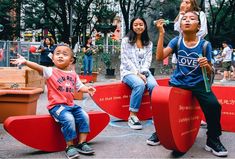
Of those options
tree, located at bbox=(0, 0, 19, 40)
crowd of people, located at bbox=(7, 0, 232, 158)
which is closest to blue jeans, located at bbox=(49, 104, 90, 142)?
crowd of people, located at bbox=(7, 0, 232, 158)

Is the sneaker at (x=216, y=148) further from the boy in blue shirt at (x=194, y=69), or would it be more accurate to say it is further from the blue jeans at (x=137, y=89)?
the blue jeans at (x=137, y=89)

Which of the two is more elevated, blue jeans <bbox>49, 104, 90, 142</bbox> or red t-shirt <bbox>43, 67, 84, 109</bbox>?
red t-shirt <bbox>43, 67, 84, 109</bbox>

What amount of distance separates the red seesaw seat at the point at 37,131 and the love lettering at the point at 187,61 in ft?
5.13

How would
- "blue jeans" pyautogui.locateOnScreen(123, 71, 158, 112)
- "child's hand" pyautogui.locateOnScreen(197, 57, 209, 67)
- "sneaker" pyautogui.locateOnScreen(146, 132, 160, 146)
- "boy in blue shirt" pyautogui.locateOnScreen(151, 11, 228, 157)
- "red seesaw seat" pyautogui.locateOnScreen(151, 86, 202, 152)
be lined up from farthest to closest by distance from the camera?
"blue jeans" pyautogui.locateOnScreen(123, 71, 158, 112), "sneaker" pyautogui.locateOnScreen(146, 132, 160, 146), "boy in blue shirt" pyautogui.locateOnScreen(151, 11, 228, 157), "child's hand" pyautogui.locateOnScreen(197, 57, 209, 67), "red seesaw seat" pyautogui.locateOnScreen(151, 86, 202, 152)

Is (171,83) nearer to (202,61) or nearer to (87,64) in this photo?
(202,61)

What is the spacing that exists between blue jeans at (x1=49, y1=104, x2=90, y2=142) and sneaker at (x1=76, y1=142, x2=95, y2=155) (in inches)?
5.3

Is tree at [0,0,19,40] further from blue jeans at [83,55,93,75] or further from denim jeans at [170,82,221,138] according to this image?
denim jeans at [170,82,221,138]

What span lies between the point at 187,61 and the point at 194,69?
12 centimetres

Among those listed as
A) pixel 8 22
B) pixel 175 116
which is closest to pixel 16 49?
pixel 175 116

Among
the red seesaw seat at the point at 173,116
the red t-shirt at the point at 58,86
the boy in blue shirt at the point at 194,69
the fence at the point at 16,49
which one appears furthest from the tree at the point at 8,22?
the red seesaw seat at the point at 173,116

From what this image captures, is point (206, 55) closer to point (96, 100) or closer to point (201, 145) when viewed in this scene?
point (201, 145)

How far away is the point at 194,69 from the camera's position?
14.8 ft

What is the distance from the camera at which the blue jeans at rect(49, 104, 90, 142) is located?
4.32 metres

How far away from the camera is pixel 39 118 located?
439cm
